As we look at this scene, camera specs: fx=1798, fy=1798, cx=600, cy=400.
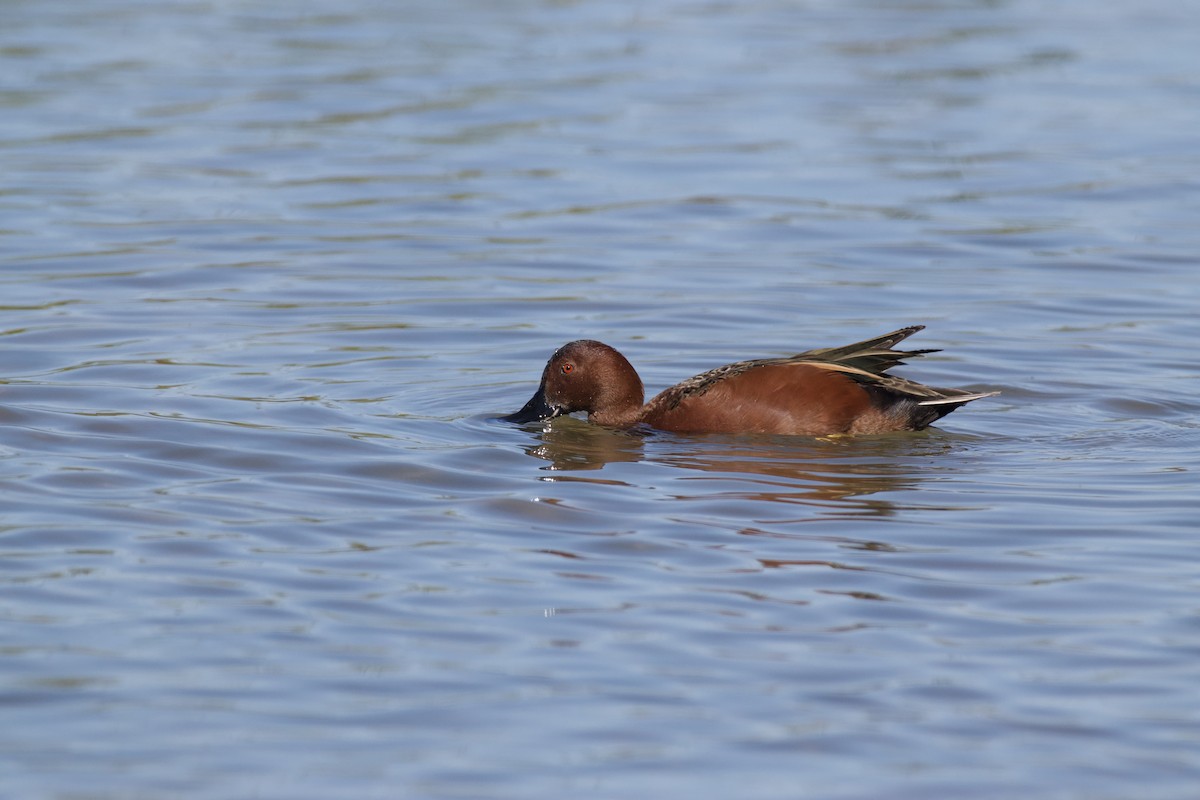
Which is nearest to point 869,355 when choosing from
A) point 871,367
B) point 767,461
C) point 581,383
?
point 871,367

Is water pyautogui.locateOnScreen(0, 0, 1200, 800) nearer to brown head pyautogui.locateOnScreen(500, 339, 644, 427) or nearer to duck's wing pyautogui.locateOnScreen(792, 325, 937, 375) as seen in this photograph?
brown head pyautogui.locateOnScreen(500, 339, 644, 427)

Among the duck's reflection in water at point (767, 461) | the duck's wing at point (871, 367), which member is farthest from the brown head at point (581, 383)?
the duck's wing at point (871, 367)

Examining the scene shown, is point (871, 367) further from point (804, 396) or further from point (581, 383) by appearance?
point (581, 383)

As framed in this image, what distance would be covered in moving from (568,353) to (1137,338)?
158 inches

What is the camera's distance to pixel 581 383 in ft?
30.6

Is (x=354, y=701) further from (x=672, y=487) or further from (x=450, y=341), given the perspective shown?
(x=450, y=341)

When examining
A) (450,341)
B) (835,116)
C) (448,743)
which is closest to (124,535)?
(448,743)

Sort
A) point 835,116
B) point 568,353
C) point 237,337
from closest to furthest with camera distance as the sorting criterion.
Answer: point 568,353, point 237,337, point 835,116

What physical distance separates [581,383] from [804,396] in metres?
1.18

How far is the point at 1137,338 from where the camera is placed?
36.9ft

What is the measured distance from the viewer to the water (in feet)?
17.4

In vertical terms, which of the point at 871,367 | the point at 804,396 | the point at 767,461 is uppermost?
the point at 871,367

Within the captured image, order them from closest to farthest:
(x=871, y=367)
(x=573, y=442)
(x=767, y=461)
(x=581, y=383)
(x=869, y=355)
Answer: (x=767, y=461) → (x=869, y=355) → (x=871, y=367) → (x=573, y=442) → (x=581, y=383)

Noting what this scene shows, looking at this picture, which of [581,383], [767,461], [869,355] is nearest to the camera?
[767,461]
